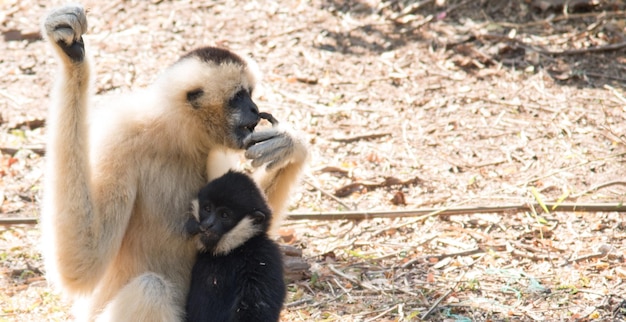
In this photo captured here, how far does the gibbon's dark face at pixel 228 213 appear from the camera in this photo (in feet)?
15.8

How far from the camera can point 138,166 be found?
4711 mm

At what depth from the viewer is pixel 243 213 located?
16.2 ft

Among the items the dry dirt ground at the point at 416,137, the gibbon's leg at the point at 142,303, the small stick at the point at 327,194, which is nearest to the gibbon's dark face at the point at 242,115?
the gibbon's leg at the point at 142,303

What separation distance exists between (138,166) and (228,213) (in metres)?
0.57

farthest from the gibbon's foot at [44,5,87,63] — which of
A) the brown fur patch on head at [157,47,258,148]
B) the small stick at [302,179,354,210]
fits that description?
the small stick at [302,179,354,210]

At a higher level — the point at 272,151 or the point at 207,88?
the point at 207,88

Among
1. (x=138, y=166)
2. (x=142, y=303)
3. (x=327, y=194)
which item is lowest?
(x=327, y=194)

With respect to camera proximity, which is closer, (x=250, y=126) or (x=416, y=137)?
(x=250, y=126)

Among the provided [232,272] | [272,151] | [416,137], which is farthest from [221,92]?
[416,137]

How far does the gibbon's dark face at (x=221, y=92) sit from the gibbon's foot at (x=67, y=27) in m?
0.86

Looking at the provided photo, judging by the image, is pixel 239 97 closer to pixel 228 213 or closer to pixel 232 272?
pixel 228 213

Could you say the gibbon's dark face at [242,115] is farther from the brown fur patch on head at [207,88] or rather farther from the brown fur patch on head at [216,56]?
the brown fur patch on head at [216,56]

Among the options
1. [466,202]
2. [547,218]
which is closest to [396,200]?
[466,202]

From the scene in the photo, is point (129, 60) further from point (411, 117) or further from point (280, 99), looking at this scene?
point (411, 117)
